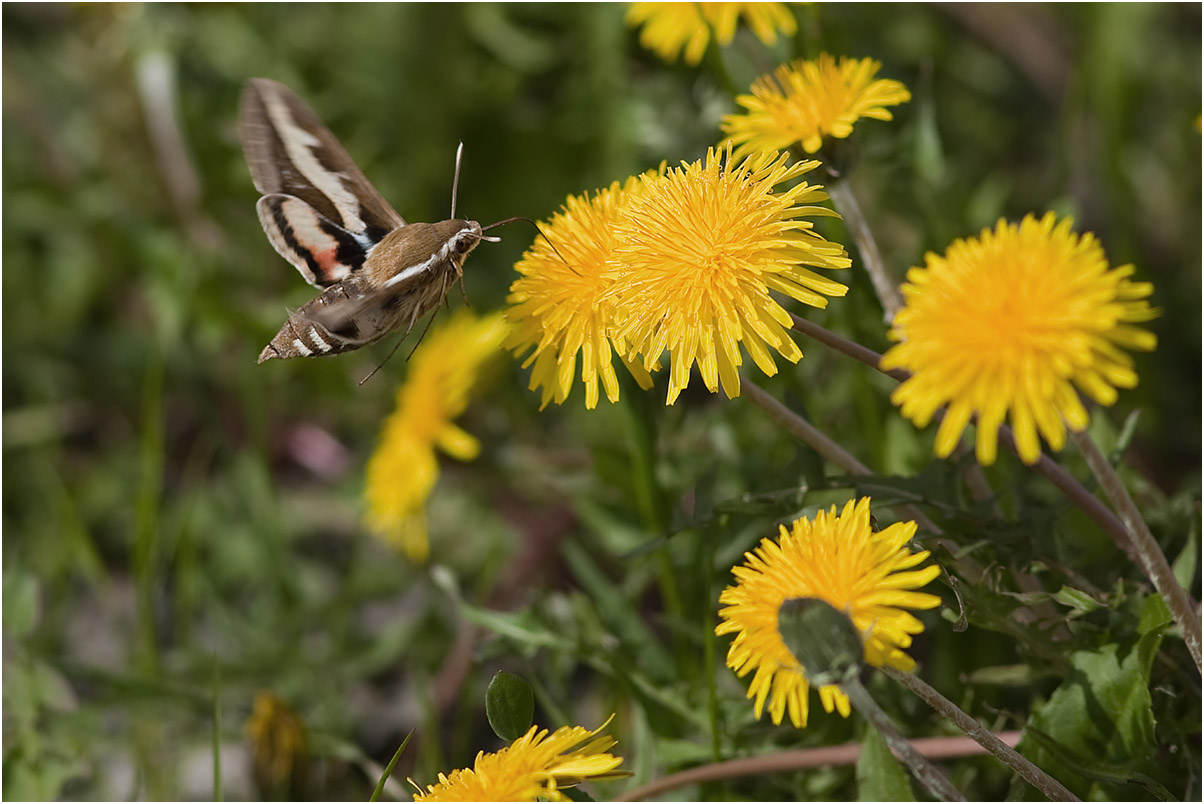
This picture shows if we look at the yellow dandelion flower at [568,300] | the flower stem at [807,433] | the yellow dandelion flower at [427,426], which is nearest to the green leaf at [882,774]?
the flower stem at [807,433]

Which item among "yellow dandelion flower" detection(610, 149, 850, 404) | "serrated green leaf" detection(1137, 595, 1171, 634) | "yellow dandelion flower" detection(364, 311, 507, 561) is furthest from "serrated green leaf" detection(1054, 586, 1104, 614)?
"yellow dandelion flower" detection(364, 311, 507, 561)

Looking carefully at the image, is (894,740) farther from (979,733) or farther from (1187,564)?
(1187,564)

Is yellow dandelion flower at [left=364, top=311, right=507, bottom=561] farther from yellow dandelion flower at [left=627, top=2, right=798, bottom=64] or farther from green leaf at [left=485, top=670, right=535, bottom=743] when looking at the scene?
green leaf at [left=485, top=670, right=535, bottom=743]

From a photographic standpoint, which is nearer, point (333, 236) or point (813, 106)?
point (813, 106)

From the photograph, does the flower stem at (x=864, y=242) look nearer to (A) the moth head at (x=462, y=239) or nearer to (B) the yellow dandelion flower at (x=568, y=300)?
(B) the yellow dandelion flower at (x=568, y=300)

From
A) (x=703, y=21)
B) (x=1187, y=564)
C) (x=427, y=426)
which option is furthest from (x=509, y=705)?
(x=703, y=21)

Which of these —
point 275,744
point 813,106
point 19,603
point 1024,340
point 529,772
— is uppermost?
point 813,106
